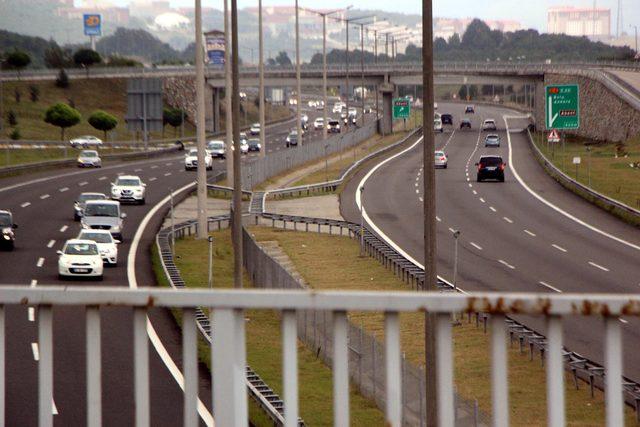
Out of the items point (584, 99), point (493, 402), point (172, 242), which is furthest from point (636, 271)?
point (584, 99)

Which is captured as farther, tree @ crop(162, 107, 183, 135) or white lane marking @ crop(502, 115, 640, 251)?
tree @ crop(162, 107, 183, 135)

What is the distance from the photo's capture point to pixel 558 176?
81.9 metres

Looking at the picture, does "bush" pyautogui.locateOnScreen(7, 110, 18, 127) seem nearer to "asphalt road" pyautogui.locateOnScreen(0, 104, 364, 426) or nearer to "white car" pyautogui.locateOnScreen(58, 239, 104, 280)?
"asphalt road" pyautogui.locateOnScreen(0, 104, 364, 426)

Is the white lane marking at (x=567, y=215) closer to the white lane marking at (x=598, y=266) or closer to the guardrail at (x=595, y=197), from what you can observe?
the guardrail at (x=595, y=197)

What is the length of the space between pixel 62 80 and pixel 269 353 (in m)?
151

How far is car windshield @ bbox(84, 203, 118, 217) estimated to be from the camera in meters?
55.1

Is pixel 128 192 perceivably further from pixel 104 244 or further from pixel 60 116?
pixel 60 116

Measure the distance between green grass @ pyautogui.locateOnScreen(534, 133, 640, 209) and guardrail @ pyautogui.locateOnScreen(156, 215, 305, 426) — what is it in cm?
2141

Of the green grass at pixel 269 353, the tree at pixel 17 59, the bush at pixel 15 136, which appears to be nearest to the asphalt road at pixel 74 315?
the green grass at pixel 269 353

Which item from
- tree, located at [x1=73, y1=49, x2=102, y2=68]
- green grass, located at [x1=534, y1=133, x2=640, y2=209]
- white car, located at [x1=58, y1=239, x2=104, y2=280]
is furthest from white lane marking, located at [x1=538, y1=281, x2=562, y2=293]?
tree, located at [x1=73, y1=49, x2=102, y2=68]

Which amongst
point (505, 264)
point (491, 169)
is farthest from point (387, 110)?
point (505, 264)

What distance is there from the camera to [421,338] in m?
26.7

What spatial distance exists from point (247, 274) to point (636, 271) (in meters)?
13.3

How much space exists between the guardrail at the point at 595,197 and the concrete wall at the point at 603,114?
19.9 metres
